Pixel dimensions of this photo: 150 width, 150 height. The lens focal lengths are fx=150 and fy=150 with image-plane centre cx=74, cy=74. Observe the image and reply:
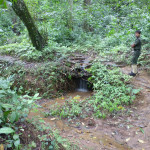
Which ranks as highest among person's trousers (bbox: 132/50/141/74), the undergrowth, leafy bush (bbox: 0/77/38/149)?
person's trousers (bbox: 132/50/141/74)

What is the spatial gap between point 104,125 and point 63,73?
132 inches

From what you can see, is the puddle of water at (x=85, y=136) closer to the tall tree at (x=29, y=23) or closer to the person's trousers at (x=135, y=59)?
the person's trousers at (x=135, y=59)

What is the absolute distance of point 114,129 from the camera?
4.35 metres

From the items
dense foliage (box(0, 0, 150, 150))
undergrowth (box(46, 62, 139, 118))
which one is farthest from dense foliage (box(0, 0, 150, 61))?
undergrowth (box(46, 62, 139, 118))

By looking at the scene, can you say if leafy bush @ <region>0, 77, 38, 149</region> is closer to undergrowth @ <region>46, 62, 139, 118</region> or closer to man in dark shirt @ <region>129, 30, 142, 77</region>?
undergrowth @ <region>46, 62, 139, 118</region>

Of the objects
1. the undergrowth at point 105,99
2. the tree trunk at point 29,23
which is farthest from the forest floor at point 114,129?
the tree trunk at point 29,23

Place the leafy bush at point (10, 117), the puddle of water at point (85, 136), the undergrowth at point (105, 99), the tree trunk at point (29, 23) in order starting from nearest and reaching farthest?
the leafy bush at point (10, 117)
the puddle of water at point (85, 136)
the undergrowth at point (105, 99)
the tree trunk at point (29, 23)

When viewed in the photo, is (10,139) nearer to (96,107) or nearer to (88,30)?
(96,107)

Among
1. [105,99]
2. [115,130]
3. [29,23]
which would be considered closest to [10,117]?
[115,130]

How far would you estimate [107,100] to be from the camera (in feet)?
17.7

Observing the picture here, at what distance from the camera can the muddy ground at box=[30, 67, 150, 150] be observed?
12.1 ft

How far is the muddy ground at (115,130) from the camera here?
3.68m

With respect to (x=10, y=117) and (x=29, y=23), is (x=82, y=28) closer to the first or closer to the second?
(x=29, y=23)

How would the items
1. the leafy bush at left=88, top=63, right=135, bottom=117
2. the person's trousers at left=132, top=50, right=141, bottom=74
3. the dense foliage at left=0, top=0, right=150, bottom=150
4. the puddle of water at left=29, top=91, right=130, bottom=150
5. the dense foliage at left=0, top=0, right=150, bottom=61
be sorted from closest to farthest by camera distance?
the puddle of water at left=29, top=91, right=130, bottom=150
the dense foliage at left=0, top=0, right=150, bottom=150
the leafy bush at left=88, top=63, right=135, bottom=117
the person's trousers at left=132, top=50, right=141, bottom=74
the dense foliage at left=0, top=0, right=150, bottom=61
